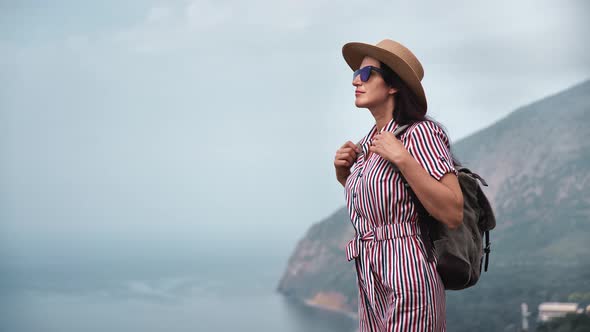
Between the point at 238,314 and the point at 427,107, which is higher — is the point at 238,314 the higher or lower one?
the higher one

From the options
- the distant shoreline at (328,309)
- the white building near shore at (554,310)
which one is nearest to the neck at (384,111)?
the white building near shore at (554,310)

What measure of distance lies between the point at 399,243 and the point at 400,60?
1.11ft

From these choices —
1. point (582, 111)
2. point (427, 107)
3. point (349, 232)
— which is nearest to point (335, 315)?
point (349, 232)

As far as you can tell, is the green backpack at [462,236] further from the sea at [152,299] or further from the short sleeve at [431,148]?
the sea at [152,299]

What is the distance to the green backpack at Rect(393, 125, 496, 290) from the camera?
1342 mm

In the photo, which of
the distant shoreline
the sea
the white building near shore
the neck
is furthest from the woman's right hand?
the distant shoreline

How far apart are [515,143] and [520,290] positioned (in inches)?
176

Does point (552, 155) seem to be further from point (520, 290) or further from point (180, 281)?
point (180, 281)

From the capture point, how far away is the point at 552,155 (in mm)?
13984

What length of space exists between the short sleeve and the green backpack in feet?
0.13

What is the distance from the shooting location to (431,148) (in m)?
1.33

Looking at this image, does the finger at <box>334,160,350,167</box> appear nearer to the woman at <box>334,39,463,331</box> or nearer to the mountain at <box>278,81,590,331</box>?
the woman at <box>334,39,463,331</box>

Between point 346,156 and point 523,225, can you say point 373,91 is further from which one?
point 523,225

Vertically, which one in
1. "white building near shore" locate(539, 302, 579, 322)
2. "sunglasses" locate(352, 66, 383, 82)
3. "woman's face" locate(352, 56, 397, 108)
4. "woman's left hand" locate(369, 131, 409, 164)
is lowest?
"woman's left hand" locate(369, 131, 409, 164)
